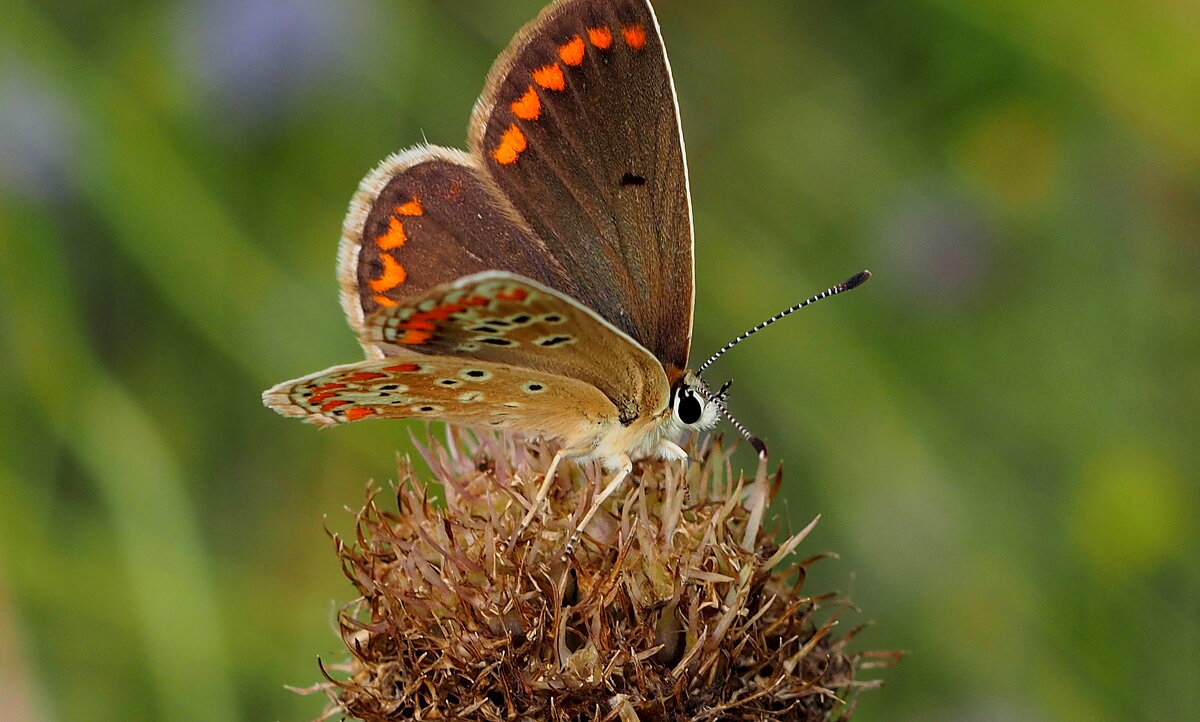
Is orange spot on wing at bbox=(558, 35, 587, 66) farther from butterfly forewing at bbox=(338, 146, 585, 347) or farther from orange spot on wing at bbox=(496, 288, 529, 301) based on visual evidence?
orange spot on wing at bbox=(496, 288, 529, 301)

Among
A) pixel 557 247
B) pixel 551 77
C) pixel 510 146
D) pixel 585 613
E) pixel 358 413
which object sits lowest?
pixel 585 613

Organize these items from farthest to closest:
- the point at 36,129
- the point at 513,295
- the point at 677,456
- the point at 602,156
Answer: the point at 36,129
the point at 602,156
the point at 677,456
the point at 513,295

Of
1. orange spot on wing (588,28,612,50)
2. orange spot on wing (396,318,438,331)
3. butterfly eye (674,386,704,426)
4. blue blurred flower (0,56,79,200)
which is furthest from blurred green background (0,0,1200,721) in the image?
orange spot on wing (588,28,612,50)

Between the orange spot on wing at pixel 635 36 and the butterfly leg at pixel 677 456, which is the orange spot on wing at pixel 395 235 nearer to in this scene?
the orange spot on wing at pixel 635 36

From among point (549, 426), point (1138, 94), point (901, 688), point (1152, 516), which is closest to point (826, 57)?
point (1138, 94)

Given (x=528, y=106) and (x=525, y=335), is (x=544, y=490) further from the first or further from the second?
(x=528, y=106)

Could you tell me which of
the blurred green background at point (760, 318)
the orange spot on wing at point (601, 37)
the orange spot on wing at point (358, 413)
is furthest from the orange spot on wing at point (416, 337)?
the blurred green background at point (760, 318)

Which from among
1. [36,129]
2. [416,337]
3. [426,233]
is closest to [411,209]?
[426,233]
